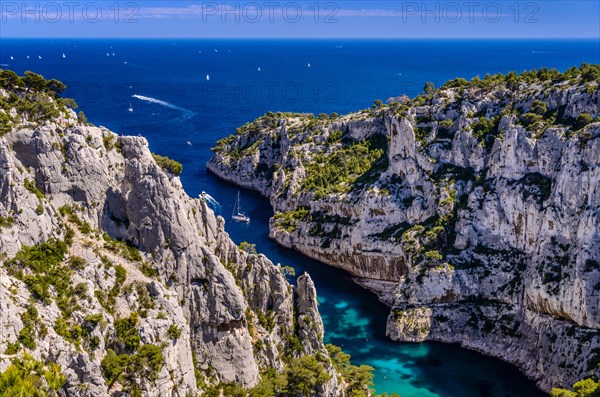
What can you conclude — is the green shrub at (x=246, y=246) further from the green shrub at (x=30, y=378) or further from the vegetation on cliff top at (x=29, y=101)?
the green shrub at (x=30, y=378)

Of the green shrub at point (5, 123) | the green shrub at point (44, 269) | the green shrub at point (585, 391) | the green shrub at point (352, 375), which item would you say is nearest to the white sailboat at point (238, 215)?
the green shrub at point (352, 375)

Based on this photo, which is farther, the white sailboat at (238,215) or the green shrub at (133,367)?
the white sailboat at (238,215)

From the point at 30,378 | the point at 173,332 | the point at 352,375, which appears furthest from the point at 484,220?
the point at 30,378

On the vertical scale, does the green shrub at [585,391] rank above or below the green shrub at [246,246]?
below

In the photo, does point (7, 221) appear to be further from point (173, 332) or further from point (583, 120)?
point (583, 120)

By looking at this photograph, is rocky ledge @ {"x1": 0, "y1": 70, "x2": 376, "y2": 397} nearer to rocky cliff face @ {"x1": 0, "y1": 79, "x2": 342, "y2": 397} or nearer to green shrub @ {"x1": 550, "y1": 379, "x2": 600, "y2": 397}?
rocky cliff face @ {"x1": 0, "y1": 79, "x2": 342, "y2": 397}

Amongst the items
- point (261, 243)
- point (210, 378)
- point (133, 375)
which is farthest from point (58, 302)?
point (261, 243)

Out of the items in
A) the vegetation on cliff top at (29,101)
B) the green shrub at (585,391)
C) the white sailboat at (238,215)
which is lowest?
the green shrub at (585,391)
